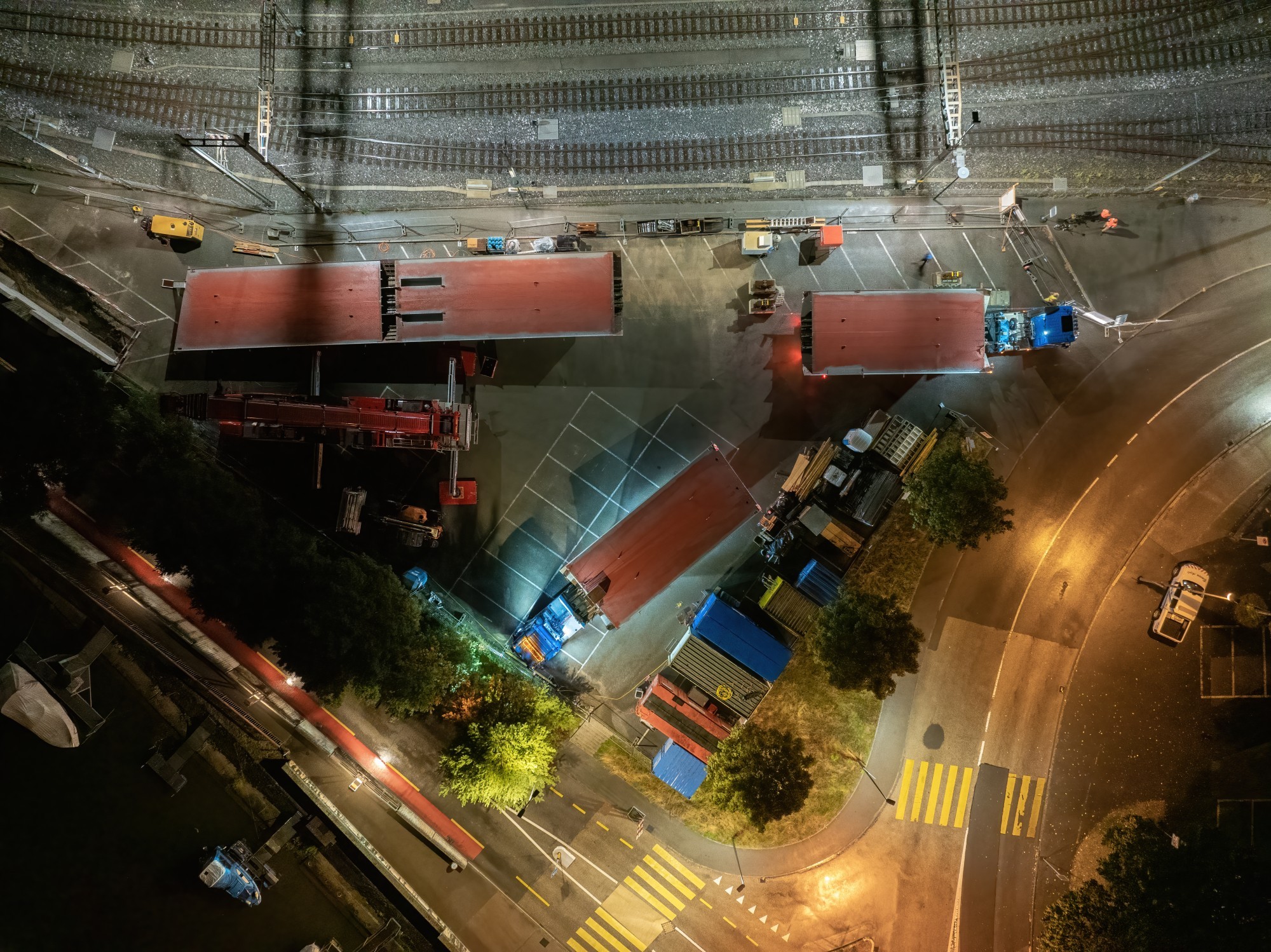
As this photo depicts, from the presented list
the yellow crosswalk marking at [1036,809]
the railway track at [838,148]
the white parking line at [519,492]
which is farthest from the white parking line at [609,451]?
the yellow crosswalk marking at [1036,809]

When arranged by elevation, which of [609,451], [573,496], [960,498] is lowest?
[573,496]

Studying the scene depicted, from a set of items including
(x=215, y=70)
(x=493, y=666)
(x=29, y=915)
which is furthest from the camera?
(x=215, y=70)

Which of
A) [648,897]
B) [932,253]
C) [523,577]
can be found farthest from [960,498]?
[648,897]

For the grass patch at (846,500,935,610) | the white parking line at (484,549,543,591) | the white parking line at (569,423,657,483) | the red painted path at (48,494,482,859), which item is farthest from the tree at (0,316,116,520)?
the grass patch at (846,500,935,610)

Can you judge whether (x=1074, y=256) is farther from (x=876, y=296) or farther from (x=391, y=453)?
(x=391, y=453)

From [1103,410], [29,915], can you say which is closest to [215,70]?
[29,915]

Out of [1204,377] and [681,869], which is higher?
[1204,377]

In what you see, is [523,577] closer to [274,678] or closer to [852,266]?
[274,678]
